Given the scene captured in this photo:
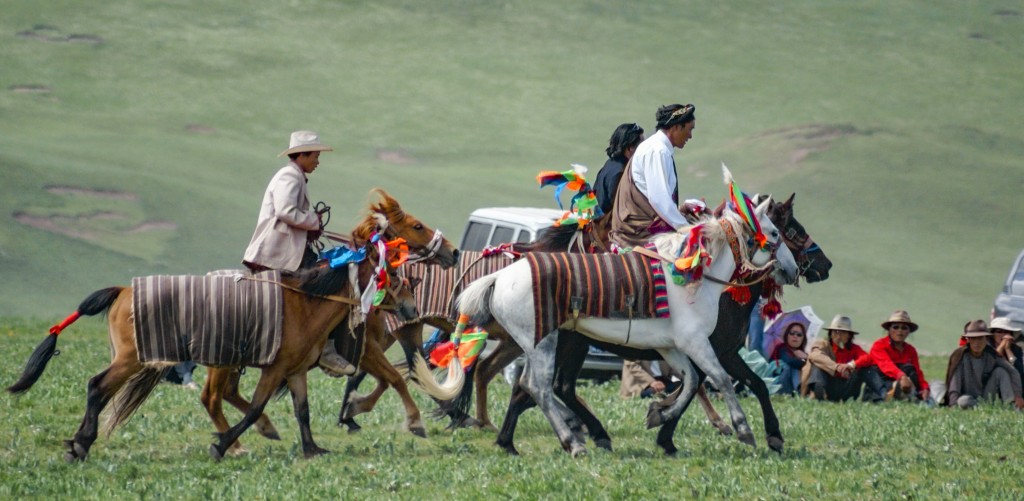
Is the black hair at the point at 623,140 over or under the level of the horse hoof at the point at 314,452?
over

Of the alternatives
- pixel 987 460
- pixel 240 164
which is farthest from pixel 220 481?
pixel 240 164

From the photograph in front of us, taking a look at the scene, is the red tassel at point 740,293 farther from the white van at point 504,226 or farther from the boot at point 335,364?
the white van at point 504,226

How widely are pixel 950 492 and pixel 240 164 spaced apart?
25.7 metres

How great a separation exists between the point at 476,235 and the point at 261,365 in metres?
6.42

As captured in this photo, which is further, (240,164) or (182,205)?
(240,164)

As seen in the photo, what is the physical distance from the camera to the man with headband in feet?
31.2

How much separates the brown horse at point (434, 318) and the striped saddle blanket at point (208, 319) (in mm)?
1463

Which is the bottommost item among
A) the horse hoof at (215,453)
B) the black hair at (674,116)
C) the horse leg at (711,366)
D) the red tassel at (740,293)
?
the horse hoof at (215,453)

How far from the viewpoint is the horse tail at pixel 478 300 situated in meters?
9.20

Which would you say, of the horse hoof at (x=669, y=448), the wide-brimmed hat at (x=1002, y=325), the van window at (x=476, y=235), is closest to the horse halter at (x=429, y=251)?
the horse hoof at (x=669, y=448)

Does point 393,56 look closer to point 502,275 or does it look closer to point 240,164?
point 240,164

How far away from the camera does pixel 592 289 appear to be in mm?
9023

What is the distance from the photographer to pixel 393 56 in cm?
4053

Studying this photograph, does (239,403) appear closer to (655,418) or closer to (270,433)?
(270,433)
